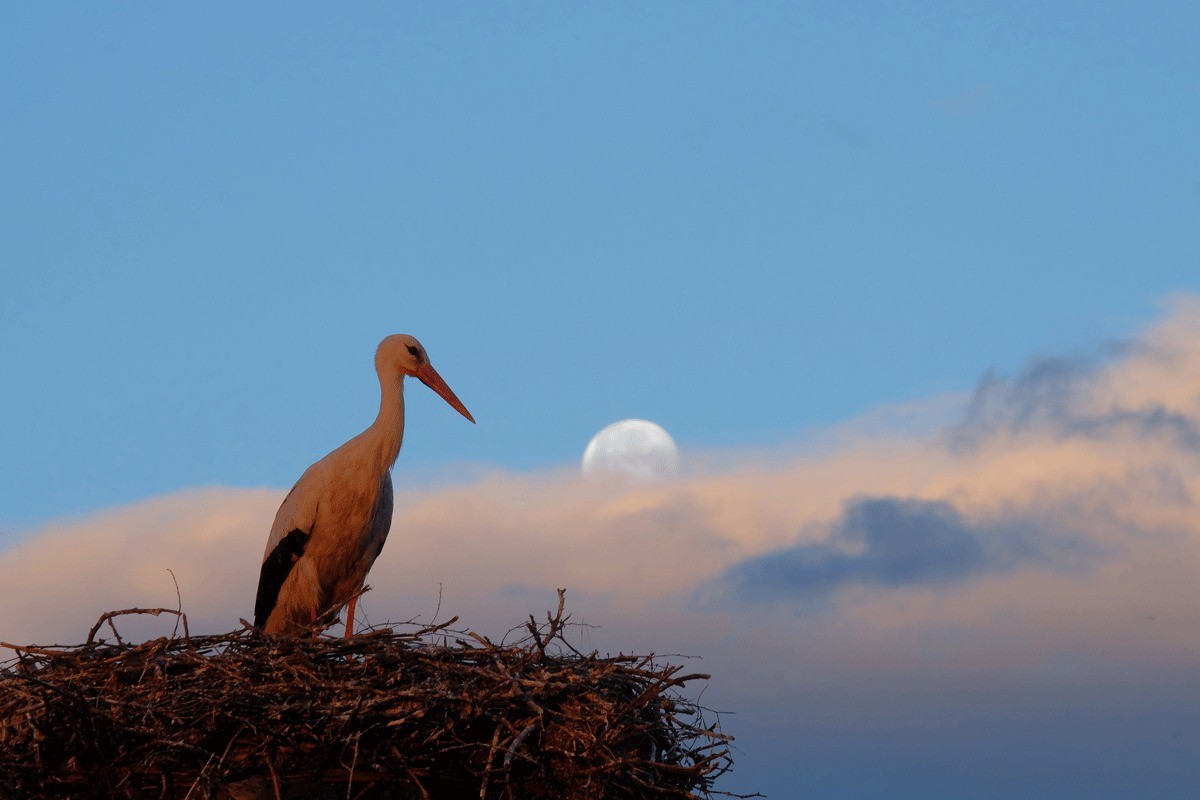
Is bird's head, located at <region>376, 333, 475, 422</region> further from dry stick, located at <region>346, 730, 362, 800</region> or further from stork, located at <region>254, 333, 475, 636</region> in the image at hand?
dry stick, located at <region>346, 730, 362, 800</region>

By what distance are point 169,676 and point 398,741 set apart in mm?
1015

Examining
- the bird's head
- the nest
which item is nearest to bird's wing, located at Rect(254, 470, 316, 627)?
the bird's head

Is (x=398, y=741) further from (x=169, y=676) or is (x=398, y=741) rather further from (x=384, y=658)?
(x=169, y=676)

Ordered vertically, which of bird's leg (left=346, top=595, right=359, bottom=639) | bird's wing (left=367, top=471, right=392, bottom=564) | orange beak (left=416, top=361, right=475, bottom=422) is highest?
orange beak (left=416, top=361, right=475, bottom=422)

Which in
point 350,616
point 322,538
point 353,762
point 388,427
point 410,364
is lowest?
point 353,762

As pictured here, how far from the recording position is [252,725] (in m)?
5.52

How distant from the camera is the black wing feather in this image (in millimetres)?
8141

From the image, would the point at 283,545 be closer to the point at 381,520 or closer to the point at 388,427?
the point at 381,520

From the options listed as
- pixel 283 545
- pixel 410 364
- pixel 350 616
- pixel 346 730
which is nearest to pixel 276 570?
pixel 283 545

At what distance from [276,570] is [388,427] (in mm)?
983

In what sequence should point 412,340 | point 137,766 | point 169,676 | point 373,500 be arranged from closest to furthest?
1. point 137,766
2. point 169,676
3. point 373,500
4. point 412,340

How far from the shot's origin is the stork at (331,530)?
26.6 ft

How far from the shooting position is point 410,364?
8672 mm

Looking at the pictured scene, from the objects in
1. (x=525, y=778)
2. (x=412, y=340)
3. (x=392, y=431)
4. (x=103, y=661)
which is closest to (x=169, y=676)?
(x=103, y=661)
